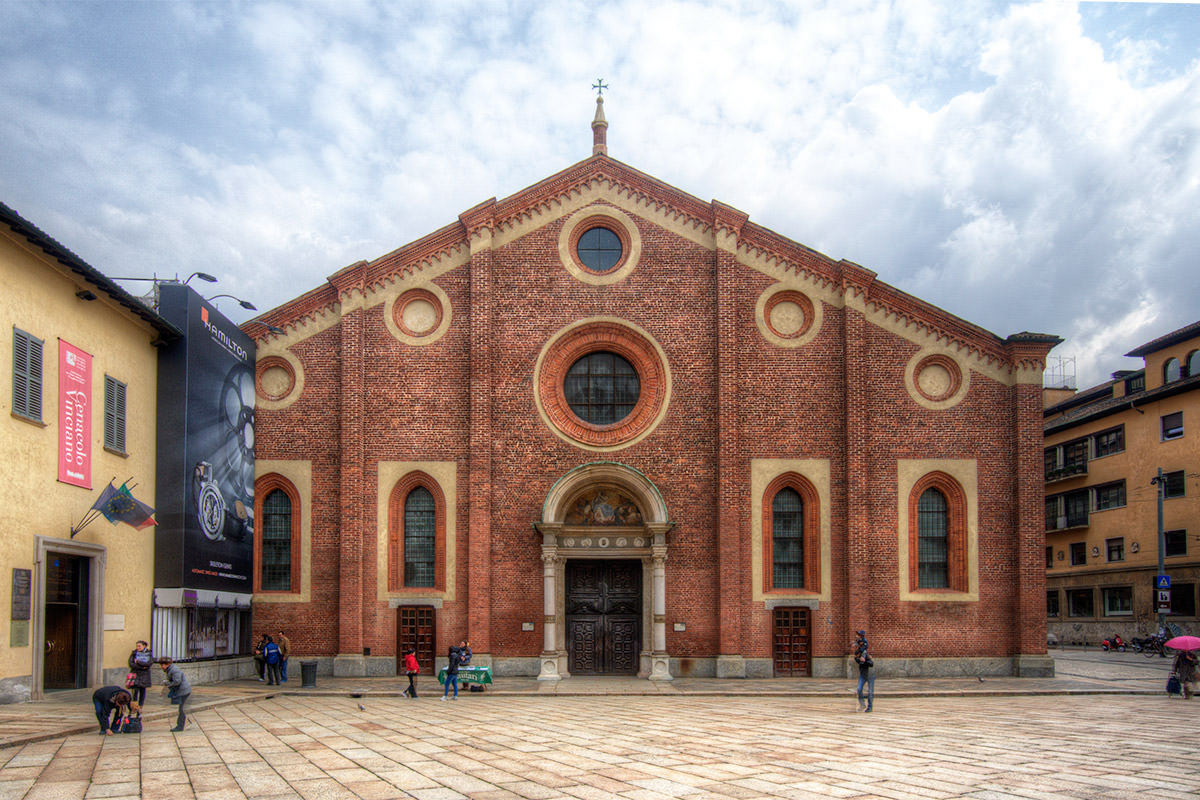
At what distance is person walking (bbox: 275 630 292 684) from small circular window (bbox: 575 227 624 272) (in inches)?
530

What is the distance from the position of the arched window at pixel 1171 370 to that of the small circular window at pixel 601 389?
31.7 meters

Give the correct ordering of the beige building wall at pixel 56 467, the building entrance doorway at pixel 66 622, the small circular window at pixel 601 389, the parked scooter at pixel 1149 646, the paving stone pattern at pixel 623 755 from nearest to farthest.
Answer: the paving stone pattern at pixel 623 755, the beige building wall at pixel 56 467, the building entrance doorway at pixel 66 622, the small circular window at pixel 601 389, the parked scooter at pixel 1149 646

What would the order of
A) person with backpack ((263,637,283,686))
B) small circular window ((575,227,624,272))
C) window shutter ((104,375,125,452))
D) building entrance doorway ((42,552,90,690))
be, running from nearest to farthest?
1. building entrance doorway ((42,552,90,690))
2. window shutter ((104,375,125,452))
3. person with backpack ((263,637,283,686))
4. small circular window ((575,227,624,272))

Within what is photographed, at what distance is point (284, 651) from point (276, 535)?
3526 mm

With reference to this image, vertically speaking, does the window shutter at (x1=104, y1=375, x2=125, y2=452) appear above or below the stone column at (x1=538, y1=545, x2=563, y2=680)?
above

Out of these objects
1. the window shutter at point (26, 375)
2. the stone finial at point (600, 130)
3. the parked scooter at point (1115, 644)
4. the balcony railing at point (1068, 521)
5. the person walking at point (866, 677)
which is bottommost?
the parked scooter at point (1115, 644)

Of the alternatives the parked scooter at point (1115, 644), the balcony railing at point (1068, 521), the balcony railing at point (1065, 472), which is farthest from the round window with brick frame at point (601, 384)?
the balcony railing at point (1068, 521)

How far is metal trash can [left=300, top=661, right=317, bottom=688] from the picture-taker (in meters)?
25.7

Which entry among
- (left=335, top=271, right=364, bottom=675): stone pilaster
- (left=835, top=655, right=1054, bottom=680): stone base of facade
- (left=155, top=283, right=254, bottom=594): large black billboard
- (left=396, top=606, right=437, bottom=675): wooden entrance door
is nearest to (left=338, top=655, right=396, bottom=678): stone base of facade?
(left=335, top=271, right=364, bottom=675): stone pilaster

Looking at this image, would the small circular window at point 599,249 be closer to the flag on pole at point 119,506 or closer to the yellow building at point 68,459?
the yellow building at point 68,459

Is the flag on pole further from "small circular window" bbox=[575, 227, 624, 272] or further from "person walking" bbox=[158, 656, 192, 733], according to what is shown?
"small circular window" bbox=[575, 227, 624, 272]

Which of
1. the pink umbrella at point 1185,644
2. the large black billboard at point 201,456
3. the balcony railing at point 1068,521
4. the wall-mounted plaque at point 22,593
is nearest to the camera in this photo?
the wall-mounted plaque at point 22,593

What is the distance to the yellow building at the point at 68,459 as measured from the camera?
766 inches

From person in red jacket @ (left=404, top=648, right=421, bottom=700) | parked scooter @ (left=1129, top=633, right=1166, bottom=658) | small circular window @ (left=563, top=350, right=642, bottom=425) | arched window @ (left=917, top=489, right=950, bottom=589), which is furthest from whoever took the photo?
parked scooter @ (left=1129, top=633, right=1166, bottom=658)
